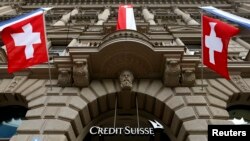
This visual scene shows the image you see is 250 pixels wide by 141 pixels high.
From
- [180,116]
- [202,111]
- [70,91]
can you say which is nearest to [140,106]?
[180,116]

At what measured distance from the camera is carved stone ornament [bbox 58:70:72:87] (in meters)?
13.5

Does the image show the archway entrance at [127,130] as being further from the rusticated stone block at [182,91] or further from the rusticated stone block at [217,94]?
the rusticated stone block at [217,94]

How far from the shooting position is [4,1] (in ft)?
122

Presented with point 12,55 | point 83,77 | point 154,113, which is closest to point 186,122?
point 154,113

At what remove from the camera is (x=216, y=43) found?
513 inches

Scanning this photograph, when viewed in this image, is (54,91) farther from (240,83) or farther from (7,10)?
(7,10)

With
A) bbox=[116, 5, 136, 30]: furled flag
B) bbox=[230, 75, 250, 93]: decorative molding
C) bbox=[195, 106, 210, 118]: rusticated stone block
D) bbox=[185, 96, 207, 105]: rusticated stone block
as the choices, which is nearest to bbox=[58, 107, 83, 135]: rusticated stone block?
bbox=[185, 96, 207, 105]: rusticated stone block

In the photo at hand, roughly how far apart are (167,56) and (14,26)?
22.0 ft

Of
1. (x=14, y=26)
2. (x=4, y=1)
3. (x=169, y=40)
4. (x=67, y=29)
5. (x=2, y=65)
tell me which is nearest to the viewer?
(x=14, y=26)

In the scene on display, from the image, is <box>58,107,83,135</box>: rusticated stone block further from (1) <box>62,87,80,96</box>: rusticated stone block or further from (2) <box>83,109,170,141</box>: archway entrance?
(1) <box>62,87,80,96</box>: rusticated stone block

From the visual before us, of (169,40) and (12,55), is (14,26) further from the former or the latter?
(169,40)

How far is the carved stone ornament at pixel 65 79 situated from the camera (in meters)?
13.5

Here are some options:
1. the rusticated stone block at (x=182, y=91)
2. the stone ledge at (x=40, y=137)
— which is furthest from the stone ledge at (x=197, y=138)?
the stone ledge at (x=40, y=137)

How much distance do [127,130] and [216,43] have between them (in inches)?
206
